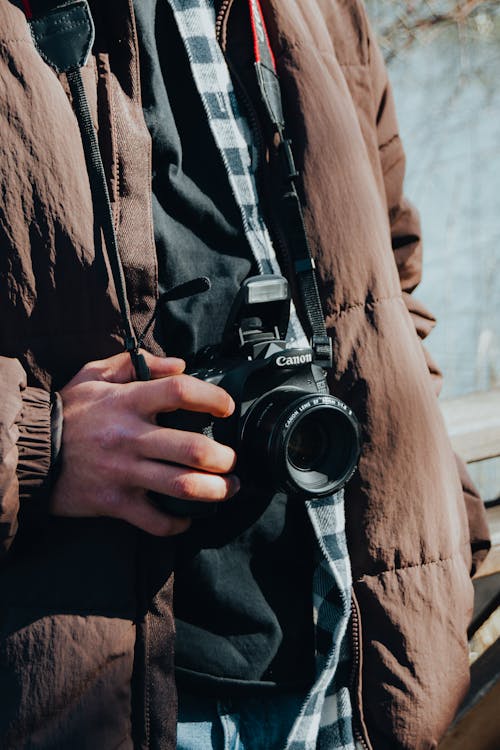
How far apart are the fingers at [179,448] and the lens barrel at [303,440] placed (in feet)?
0.25

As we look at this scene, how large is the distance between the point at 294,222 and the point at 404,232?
0.36 m

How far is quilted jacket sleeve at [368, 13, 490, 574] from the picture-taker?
103 cm

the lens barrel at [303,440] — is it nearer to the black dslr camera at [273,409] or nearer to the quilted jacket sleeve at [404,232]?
the black dslr camera at [273,409]

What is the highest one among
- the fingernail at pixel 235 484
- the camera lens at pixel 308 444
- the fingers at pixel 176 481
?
the fingers at pixel 176 481

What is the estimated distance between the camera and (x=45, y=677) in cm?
65

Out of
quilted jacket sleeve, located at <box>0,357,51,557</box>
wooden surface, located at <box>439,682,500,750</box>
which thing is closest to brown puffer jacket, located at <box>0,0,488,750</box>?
quilted jacket sleeve, located at <box>0,357,51,557</box>

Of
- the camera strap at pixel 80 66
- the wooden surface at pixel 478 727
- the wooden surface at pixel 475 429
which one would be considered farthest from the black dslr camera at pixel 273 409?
the wooden surface at pixel 475 429

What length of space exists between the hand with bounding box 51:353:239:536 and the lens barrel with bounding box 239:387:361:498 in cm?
5

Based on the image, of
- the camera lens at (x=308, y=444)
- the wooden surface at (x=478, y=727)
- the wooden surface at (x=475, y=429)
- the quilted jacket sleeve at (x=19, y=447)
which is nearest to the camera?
the quilted jacket sleeve at (x=19, y=447)

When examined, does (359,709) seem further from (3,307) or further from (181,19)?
(181,19)

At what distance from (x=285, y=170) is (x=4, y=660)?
605mm

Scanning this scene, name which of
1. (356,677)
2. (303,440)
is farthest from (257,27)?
(356,677)

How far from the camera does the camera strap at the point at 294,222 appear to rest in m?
0.83

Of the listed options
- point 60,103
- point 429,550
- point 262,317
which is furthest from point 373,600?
point 60,103
